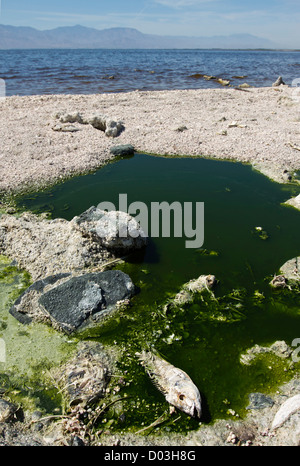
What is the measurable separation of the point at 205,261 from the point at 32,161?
298 inches

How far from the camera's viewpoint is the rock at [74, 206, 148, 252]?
673 centimetres

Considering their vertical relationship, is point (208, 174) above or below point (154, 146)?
below

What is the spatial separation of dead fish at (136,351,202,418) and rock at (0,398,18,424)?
1.84m

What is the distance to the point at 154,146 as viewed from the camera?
12773mm

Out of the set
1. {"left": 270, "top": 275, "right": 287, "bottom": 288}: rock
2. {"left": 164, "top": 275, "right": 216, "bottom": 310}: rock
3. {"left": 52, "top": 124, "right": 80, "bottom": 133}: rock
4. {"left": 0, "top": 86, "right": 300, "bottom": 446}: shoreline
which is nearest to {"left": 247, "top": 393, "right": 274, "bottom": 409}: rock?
{"left": 164, "top": 275, "right": 216, "bottom": 310}: rock

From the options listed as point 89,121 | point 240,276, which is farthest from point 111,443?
point 89,121

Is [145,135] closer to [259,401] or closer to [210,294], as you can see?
[210,294]

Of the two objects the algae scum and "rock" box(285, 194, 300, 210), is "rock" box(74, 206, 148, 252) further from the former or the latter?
"rock" box(285, 194, 300, 210)

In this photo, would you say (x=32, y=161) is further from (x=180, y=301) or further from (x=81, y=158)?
(x=180, y=301)

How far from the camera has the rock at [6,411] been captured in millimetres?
4043

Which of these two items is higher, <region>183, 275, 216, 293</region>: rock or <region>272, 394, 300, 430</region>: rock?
<region>183, 275, 216, 293</region>: rock

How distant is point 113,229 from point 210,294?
2378 millimetres

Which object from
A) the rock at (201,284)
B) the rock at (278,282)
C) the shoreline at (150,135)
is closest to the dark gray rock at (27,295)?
the rock at (201,284)

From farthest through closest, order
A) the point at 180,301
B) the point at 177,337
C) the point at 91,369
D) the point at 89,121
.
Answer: the point at 89,121 → the point at 180,301 → the point at 177,337 → the point at 91,369
